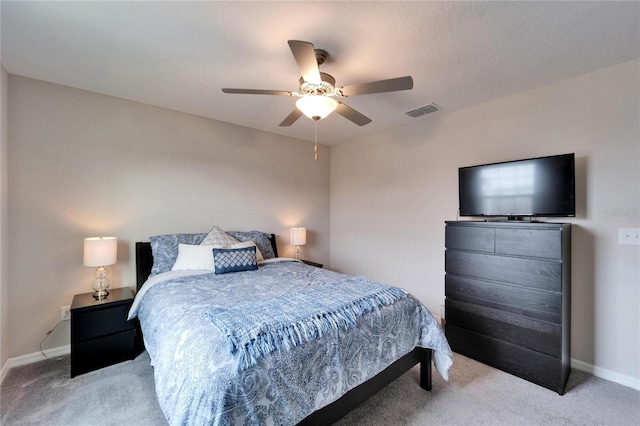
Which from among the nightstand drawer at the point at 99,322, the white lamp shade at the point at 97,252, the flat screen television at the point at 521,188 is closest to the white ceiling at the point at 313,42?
the flat screen television at the point at 521,188

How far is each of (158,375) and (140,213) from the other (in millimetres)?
2138

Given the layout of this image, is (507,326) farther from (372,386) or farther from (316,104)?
(316,104)

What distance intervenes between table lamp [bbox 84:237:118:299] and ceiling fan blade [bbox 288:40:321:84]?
2.32 m

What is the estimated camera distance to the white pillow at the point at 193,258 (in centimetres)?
287

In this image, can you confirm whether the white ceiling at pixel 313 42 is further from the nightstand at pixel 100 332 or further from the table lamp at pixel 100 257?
the nightstand at pixel 100 332

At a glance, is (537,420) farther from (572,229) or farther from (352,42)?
(352,42)

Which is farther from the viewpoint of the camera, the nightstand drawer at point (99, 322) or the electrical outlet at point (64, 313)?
the electrical outlet at point (64, 313)

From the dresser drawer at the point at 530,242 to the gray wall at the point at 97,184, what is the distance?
2983mm

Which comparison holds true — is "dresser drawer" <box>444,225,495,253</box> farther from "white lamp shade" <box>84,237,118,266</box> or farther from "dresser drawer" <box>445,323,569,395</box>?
"white lamp shade" <box>84,237,118,266</box>

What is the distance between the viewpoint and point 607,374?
2275mm

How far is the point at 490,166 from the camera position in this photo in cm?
269

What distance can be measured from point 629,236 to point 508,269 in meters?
0.94

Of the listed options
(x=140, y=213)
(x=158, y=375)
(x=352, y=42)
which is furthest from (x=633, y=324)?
(x=140, y=213)

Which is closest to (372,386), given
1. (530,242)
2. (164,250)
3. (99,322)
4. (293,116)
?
(530,242)
